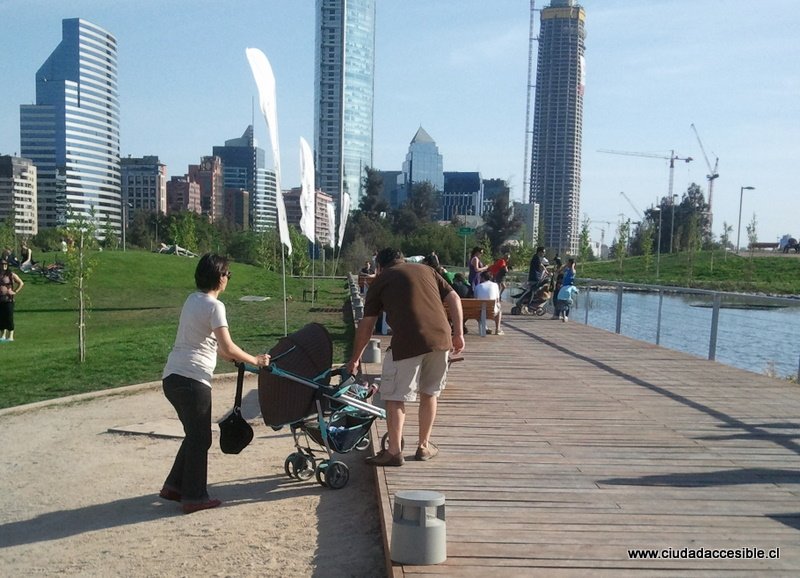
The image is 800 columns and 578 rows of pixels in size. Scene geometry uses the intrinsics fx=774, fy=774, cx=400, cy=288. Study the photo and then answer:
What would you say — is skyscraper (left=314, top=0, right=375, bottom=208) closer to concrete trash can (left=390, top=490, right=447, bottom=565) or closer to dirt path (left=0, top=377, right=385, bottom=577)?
dirt path (left=0, top=377, right=385, bottom=577)

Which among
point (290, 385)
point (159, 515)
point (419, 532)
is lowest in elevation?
point (159, 515)

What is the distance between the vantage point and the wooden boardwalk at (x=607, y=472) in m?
4.03

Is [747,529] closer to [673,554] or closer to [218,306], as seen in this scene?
[673,554]

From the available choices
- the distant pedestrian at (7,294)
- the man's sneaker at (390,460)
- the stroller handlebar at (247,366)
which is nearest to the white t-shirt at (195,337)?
the stroller handlebar at (247,366)

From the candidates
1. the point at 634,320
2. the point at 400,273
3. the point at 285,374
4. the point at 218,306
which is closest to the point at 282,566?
the point at 285,374

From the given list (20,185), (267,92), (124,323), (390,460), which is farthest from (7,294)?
(20,185)

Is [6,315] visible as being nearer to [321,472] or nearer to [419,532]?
[321,472]

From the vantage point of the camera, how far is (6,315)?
55.5ft

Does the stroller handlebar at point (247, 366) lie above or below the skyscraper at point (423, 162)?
below

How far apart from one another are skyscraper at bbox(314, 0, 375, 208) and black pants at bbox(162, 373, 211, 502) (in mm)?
94444

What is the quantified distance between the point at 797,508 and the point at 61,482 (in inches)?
223

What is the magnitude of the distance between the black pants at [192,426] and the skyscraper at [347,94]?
94.4 meters

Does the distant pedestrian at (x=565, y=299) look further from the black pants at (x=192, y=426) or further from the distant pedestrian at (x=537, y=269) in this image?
the black pants at (x=192, y=426)

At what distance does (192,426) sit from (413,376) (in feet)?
5.27
